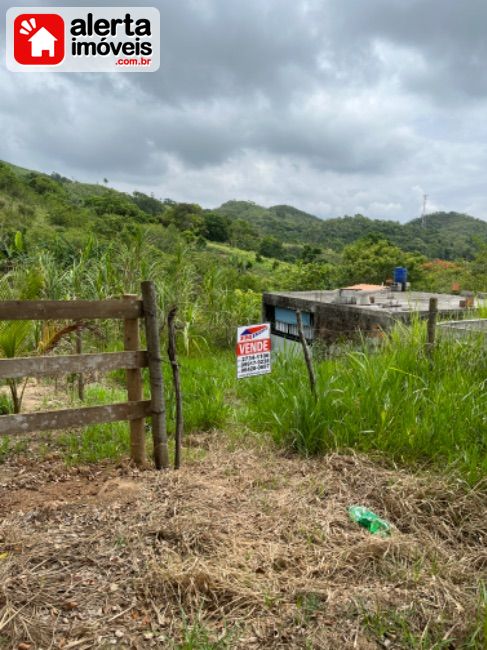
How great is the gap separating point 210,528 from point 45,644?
0.93 m

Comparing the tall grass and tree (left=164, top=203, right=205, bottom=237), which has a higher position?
tree (left=164, top=203, right=205, bottom=237)

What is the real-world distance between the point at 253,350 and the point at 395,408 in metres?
1.21

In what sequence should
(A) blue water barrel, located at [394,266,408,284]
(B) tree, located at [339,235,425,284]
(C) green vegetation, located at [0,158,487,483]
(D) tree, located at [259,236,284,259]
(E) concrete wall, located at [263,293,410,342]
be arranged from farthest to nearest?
(D) tree, located at [259,236,284,259] < (B) tree, located at [339,235,425,284] < (A) blue water barrel, located at [394,266,408,284] < (E) concrete wall, located at [263,293,410,342] < (C) green vegetation, located at [0,158,487,483]

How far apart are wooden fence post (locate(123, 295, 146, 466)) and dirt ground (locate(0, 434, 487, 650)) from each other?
6.1 inches

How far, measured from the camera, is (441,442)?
3551 mm

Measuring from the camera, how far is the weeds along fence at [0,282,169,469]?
3004 millimetres

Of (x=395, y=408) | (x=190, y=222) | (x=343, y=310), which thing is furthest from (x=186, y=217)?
(x=395, y=408)

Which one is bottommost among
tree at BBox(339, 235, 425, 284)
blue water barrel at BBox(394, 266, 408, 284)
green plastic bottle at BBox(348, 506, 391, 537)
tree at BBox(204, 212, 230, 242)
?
green plastic bottle at BBox(348, 506, 391, 537)

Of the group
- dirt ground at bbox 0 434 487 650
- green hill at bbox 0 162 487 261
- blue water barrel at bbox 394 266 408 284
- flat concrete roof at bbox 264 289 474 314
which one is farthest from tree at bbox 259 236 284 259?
dirt ground at bbox 0 434 487 650

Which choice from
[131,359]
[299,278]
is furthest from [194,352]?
[299,278]

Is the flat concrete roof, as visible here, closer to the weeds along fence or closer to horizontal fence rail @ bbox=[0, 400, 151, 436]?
the weeds along fence

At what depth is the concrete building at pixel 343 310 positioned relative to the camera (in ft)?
34.3

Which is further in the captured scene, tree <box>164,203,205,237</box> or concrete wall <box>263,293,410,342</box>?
tree <box>164,203,205,237</box>

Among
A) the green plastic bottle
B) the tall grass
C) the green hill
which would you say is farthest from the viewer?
the green hill
